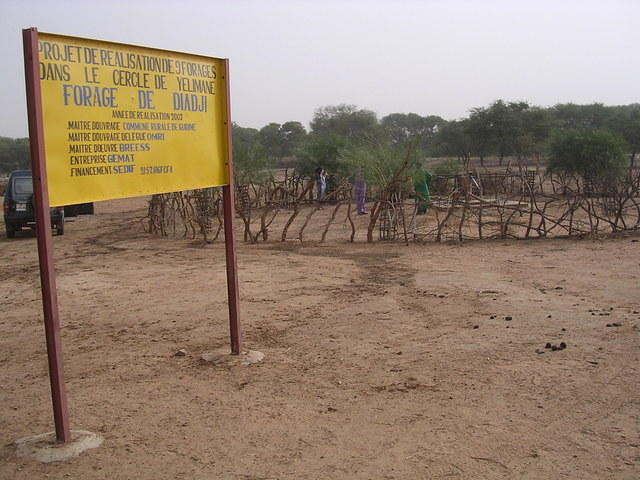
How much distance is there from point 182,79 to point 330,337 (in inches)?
100

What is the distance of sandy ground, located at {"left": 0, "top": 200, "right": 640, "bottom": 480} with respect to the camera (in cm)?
355

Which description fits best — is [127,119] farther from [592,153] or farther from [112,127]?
[592,153]

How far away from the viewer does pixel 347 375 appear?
487cm

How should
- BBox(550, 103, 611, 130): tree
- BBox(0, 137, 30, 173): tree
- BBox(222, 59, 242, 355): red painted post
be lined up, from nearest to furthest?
BBox(222, 59, 242, 355): red painted post
BBox(550, 103, 611, 130): tree
BBox(0, 137, 30, 173): tree

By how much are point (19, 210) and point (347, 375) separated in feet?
42.7

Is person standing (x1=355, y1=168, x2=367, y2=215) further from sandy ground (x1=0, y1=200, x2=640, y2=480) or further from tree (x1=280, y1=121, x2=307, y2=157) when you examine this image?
tree (x1=280, y1=121, x2=307, y2=157)

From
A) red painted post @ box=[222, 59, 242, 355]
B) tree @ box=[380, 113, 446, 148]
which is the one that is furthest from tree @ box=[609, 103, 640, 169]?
red painted post @ box=[222, 59, 242, 355]

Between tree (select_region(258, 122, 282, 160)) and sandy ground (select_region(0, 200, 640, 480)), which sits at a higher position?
tree (select_region(258, 122, 282, 160))

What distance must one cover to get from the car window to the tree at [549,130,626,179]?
18255mm

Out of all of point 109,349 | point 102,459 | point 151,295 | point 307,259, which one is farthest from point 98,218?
point 102,459

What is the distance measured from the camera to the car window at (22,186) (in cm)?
1584

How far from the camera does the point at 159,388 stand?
4.71 metres

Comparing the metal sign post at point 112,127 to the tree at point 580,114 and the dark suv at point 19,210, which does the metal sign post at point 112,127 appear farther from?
the tree at point 580,114

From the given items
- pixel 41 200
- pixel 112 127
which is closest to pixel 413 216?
pixel 112 127
